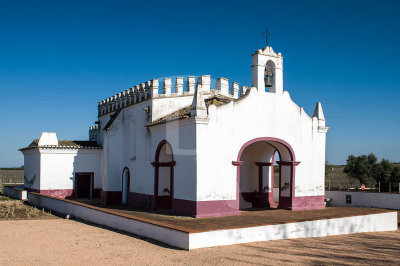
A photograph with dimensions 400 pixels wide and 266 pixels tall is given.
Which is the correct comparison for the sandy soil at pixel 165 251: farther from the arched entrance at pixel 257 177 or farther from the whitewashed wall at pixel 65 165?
the whitewashed wall at pixel 65 165

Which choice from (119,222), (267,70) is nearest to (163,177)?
(119,222)

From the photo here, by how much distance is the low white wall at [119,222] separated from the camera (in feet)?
35.9

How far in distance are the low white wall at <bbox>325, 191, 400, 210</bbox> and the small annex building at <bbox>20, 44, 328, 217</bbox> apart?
19.6ft

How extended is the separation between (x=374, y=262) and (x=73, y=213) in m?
12.8

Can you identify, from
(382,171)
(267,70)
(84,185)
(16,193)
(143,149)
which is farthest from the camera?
(382,171)

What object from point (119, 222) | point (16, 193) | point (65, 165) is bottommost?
point (16, 193)

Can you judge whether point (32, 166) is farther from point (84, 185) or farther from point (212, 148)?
point (212, 148)

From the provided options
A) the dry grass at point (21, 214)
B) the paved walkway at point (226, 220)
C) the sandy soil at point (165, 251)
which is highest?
the paved walkway at point (226, 220)

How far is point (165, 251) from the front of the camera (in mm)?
10492

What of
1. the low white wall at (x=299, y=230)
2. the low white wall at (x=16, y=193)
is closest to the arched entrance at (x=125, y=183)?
the low white wall at (x=16, y=193)

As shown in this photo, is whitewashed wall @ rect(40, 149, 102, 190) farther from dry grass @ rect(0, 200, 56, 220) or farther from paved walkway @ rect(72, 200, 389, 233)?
paved walkway @ rect(72, 200, 389, 233)

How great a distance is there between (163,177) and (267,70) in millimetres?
6804

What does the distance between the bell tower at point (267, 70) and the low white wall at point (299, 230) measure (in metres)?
6.22

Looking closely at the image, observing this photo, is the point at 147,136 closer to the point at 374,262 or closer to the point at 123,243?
the point at 123,243
